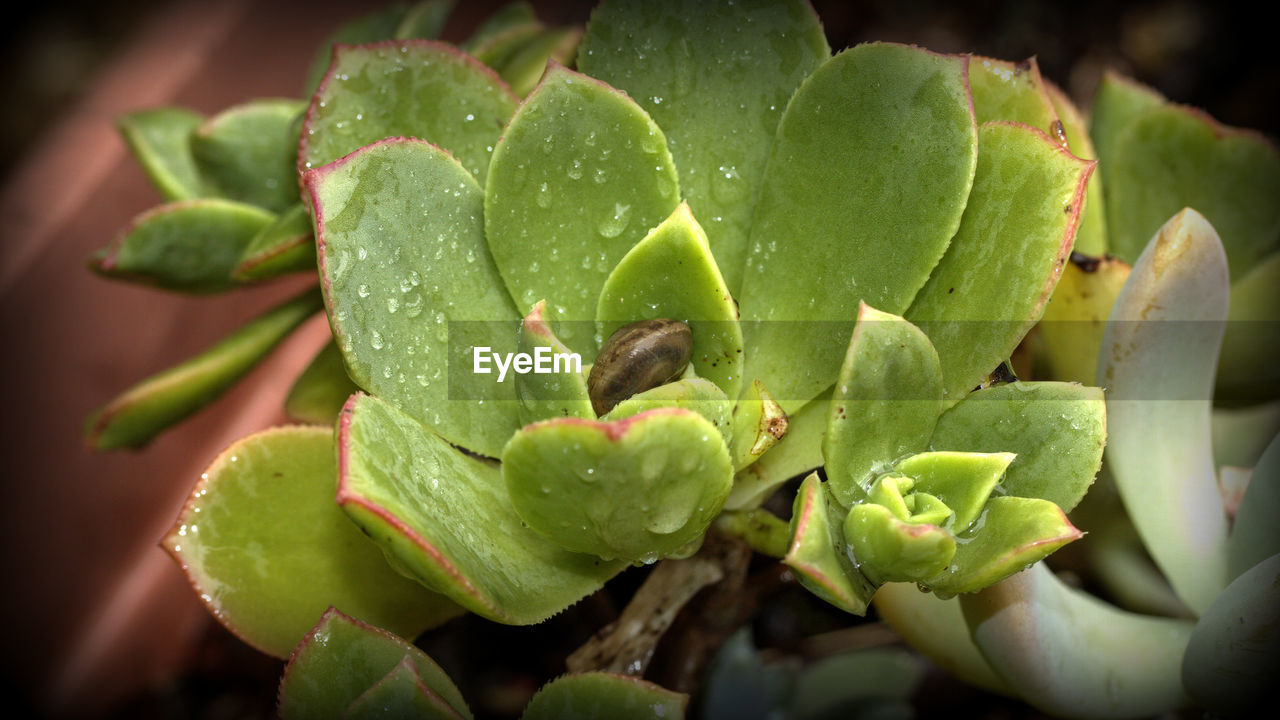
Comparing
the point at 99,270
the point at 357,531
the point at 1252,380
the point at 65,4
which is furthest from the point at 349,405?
the point at 65,4

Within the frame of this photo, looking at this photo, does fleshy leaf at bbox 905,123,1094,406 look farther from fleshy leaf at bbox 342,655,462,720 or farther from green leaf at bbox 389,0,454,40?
green leaf at bbox 389,0,454,40

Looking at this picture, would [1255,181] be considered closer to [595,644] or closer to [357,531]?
[595,644]

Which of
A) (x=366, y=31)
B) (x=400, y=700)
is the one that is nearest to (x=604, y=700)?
(x=400, y=700)

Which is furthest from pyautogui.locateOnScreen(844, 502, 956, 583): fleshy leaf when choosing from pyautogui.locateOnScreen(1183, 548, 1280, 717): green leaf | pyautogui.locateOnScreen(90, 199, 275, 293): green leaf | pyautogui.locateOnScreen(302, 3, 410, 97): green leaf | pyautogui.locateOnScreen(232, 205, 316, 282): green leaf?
pyautogui.locateOnScreen(302, 3, 410, 97): green leaf

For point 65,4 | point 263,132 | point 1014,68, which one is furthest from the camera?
point 65,4

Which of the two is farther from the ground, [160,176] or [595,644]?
[160,176]

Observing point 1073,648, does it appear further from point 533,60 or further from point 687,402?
point 533,60
